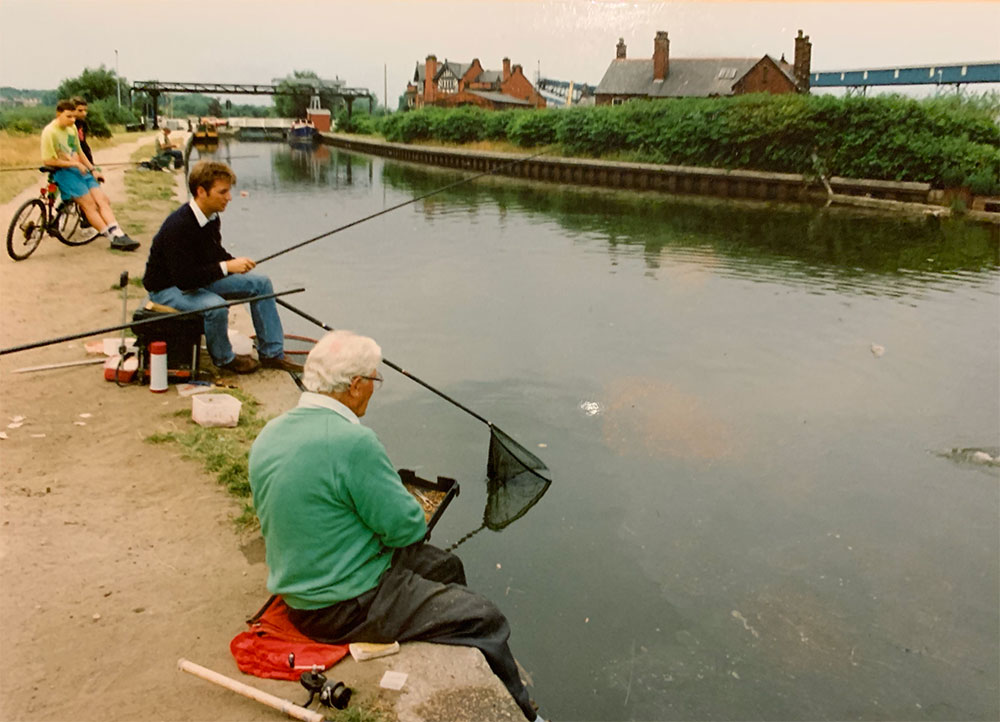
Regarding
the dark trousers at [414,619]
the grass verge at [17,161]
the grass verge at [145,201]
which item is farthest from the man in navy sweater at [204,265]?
the grass verge at [145,201]

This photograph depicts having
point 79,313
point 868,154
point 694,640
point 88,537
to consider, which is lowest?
point 694,640

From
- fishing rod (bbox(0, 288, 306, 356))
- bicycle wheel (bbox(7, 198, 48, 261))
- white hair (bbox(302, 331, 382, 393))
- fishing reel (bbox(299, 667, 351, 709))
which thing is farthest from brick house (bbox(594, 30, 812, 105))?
fishing reel (bbox(299, 667, 351, 709))

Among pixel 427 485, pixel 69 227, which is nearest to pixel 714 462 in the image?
pixel 427 485

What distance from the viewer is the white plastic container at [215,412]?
5.95m

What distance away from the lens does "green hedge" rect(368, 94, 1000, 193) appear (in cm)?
2764

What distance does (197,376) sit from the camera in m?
6.77

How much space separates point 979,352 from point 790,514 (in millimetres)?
5985

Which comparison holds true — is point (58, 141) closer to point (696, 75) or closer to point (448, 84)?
point (696, 75)

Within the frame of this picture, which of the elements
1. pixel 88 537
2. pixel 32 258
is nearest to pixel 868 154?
pixel 32 258

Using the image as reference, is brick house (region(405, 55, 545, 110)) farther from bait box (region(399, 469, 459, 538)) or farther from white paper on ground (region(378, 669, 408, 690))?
white paper on ground (region(378, 669, 408, 690))

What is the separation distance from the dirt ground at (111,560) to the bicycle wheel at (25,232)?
12.0ft

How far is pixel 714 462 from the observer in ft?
21.7

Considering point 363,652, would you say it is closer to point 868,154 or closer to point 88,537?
point 88,537

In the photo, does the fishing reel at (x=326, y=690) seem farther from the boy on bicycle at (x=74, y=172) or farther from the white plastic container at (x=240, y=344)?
the boy on bicycle at (x=74, y=172)
